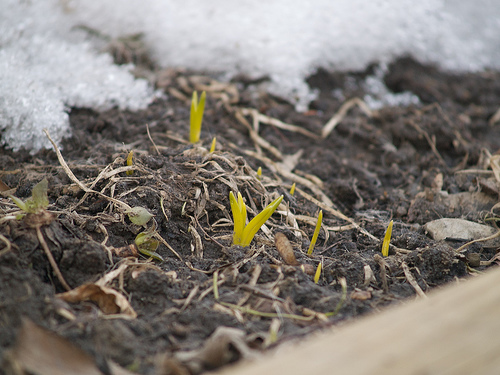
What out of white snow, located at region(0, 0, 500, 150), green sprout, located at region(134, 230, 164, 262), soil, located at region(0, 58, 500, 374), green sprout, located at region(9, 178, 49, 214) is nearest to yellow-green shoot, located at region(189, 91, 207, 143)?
soil, located at region(0, 58, 500, 374)

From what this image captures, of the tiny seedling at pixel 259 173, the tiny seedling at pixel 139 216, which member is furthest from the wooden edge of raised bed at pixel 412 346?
the tiny seedling at pixel 259 173

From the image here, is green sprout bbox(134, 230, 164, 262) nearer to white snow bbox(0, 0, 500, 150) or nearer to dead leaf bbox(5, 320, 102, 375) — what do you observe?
dead leaf bbox(5, 320, 102, 375)

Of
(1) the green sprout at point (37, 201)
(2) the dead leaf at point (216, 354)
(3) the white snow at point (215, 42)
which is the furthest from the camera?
(3) the white snow at point (215, 42)

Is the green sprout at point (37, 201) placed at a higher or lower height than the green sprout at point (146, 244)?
higher

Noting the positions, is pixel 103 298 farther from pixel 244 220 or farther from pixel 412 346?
pixel 412 346

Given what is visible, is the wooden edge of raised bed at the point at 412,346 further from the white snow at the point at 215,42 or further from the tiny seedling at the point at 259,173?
the white snow at the point at 215,42

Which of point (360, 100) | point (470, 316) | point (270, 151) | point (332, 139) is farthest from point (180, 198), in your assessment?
point (360, 100)
